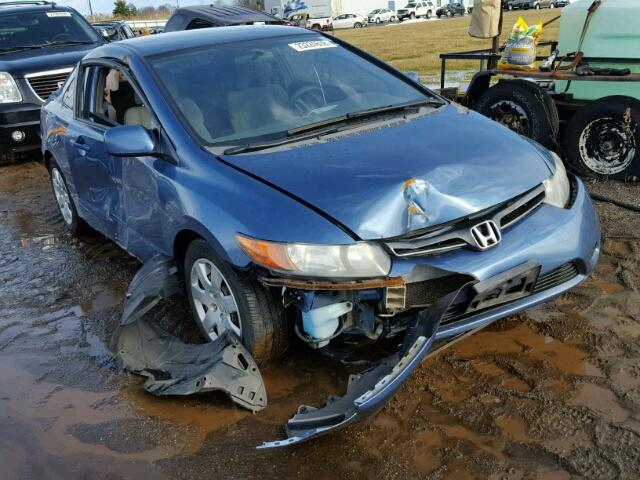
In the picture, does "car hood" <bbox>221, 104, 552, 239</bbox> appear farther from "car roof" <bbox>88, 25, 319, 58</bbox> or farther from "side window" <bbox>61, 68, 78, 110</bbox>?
"side window" <bbox>61, 68, 78, 110</bbox>

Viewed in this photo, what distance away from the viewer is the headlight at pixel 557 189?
10.4 feet

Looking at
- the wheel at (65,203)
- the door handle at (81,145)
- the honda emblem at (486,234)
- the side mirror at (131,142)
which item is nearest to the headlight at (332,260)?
the honda emblem at (486,234)

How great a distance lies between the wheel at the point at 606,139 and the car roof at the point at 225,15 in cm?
465

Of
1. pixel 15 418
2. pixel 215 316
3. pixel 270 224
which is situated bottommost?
pixel 15 418

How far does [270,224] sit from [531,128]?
381cm

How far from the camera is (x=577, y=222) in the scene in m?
3.12

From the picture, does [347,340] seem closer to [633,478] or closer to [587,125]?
[633,478]

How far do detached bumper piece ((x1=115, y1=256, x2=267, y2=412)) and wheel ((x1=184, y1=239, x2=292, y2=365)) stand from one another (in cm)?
9

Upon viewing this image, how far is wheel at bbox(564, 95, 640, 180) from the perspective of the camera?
5352 millimetres

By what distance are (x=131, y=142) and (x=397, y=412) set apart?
6.35 feet

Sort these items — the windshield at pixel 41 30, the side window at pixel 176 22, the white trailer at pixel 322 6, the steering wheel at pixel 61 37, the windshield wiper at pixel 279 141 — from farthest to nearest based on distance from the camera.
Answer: the white trailer at pixel 322 6
the side window at pixel 176 22
the steering wheel at pixel 61 37
the windshield at pixel 41 30
the windshield wiper at pixel 279 141

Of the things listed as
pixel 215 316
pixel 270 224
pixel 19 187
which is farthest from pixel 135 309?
pixel 19 187

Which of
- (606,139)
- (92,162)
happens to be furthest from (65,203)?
(606,139)

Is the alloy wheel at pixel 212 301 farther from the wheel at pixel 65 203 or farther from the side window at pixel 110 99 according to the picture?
the wheel at pixel 65 203
